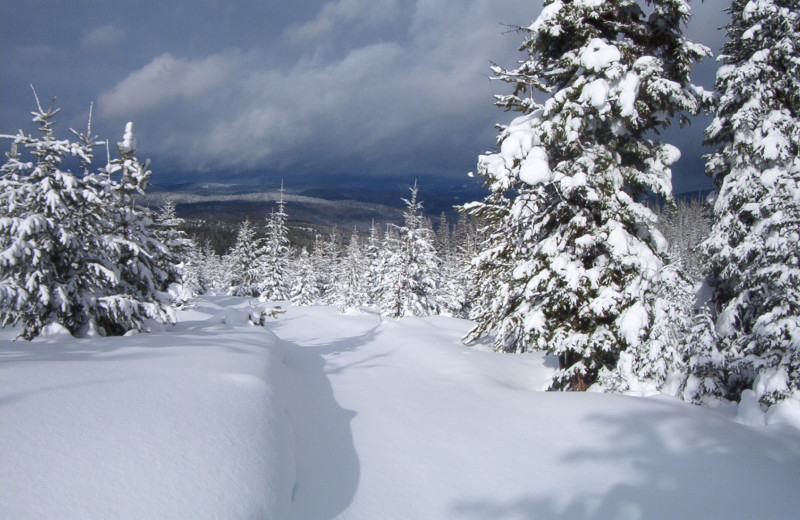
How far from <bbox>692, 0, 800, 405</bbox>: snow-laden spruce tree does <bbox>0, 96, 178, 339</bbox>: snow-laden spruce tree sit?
45.8 ft

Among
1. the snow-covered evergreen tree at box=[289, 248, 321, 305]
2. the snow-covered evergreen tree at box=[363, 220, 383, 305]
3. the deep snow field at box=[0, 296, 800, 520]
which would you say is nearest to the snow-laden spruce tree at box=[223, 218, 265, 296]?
the snow-covered evergreen tree at box=[289, 248, 321, 305]

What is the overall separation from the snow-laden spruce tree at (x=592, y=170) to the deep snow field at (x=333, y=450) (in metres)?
2.24

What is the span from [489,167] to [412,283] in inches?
929

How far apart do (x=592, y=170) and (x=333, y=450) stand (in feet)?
23.8

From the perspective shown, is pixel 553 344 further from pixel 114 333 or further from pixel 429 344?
pixel 114 333

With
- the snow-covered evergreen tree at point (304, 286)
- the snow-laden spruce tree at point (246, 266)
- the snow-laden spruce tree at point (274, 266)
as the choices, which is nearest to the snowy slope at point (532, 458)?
the snow-laden spruce tree at point (274, 266)

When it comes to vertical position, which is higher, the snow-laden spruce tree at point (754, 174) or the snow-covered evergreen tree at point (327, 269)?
the snow-laden spruce tree at point (754, 174)

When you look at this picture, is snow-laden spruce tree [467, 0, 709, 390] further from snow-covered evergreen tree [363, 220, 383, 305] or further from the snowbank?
snow-covered evergreen tree [363, 220, 383, 305]

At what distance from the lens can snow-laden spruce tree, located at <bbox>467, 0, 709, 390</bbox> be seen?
847 cm

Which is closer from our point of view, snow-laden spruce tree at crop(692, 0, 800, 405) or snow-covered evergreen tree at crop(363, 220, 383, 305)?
snow-laden spruce tree at crop(692, 0, 800, 405)

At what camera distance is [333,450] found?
5.96m

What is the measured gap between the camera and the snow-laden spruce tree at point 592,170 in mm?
8469

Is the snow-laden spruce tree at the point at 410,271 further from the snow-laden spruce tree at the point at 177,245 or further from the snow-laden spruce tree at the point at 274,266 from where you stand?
the snow-laden spruce tree at the point at 274,266

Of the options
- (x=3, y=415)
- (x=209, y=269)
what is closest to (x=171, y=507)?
(x=3, y=415)
